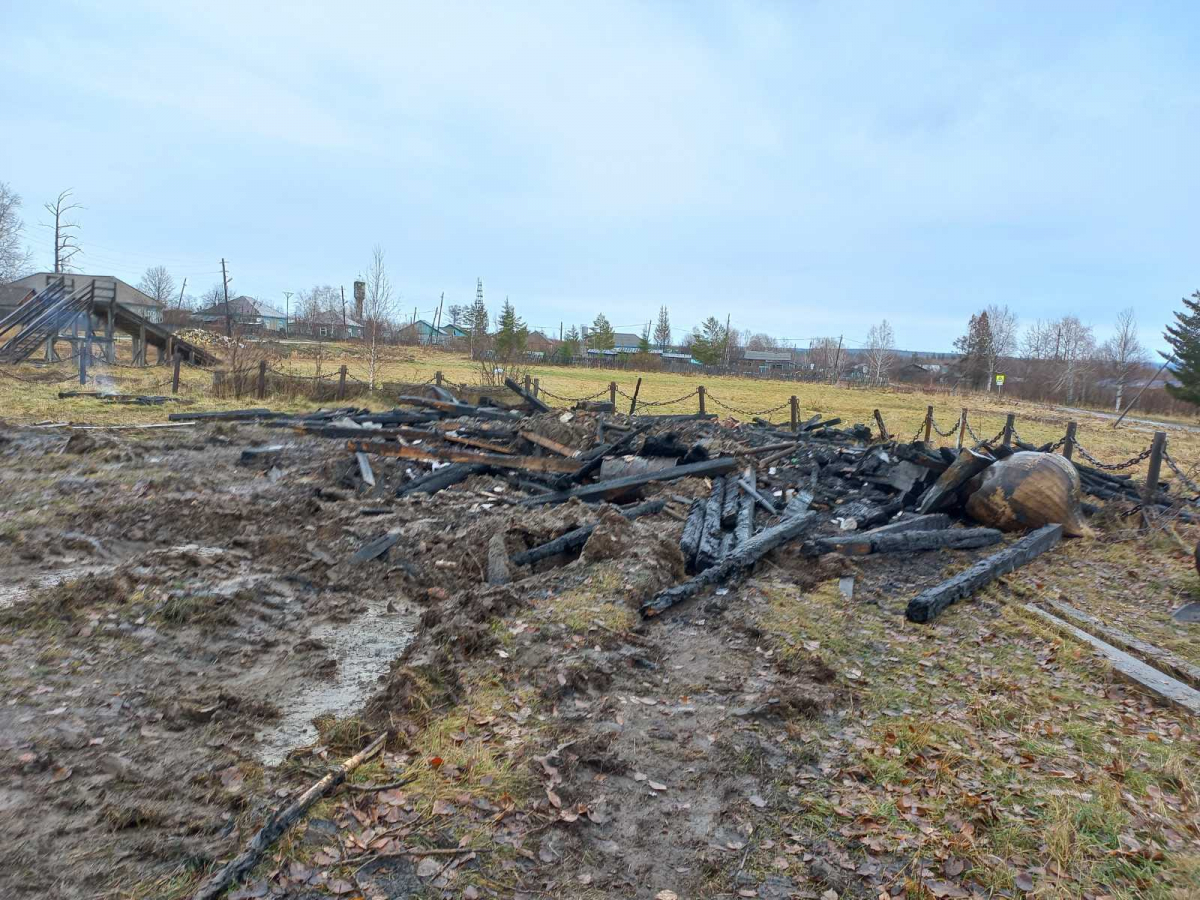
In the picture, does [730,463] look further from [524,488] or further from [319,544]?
[319,544]

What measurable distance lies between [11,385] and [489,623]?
880 inches

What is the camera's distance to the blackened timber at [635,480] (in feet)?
36.3

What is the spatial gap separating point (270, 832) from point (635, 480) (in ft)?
27.4

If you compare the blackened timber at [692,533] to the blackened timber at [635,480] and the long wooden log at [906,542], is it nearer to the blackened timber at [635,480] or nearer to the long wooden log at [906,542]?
the blackened timber at [635,480]

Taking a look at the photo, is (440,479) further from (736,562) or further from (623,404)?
(623,404)

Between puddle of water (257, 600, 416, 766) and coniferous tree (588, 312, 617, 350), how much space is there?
77.2 metres

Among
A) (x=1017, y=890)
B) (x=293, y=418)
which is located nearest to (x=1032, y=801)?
(x=1017, y=890)

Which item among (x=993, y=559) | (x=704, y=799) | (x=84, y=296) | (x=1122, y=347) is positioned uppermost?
(x=1122, y=347)

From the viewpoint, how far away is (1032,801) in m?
4.02

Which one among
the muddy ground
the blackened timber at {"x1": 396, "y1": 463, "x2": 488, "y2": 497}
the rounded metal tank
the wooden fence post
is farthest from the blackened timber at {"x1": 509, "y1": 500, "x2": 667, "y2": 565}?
the wooden fence post

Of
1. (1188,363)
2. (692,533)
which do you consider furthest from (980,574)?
(1188,363)

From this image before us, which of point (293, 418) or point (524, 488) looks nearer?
point (524, 488)

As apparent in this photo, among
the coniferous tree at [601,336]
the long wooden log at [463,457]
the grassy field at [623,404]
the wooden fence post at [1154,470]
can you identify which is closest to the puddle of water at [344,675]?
the long wooden log at [463,457]

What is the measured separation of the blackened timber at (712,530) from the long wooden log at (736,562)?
0.92ft
